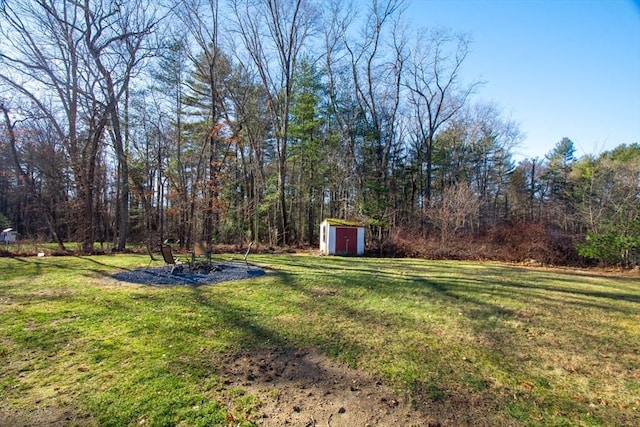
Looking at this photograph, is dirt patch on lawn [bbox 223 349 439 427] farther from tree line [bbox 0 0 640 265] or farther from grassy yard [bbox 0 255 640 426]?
tree line [bbox 0 0 640 265]

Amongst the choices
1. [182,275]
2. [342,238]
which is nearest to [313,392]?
[182,275]

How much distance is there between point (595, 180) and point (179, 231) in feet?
77.3

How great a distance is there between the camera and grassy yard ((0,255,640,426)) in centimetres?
243

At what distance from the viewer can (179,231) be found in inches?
828

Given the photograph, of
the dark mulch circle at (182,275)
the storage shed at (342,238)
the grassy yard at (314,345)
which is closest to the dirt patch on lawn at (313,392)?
the grassy yard at (314,345)

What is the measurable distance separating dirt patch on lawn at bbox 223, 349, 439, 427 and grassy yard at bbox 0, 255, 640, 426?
0.11 meters

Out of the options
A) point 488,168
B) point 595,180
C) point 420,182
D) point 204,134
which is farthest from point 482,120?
point 204,134

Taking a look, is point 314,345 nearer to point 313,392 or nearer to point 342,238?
point 313,392

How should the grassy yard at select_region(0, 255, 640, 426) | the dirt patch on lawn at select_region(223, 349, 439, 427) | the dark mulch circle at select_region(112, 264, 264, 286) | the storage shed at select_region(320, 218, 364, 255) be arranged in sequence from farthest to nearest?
the storage shed at select_region(320, 218, 364, 255)
the dark mulch circle at select_region(112, 264, 264, 286)
the grassy yard at select_region(0, 255, 640, 426)
the dirt patch on lawn at select_region(223, 349, 439, 427)

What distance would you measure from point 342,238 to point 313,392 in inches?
512

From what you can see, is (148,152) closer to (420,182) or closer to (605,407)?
(420,182)

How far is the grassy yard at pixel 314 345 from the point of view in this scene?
7.98 ft

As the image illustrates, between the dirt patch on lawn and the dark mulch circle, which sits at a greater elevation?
the dark mulch circle

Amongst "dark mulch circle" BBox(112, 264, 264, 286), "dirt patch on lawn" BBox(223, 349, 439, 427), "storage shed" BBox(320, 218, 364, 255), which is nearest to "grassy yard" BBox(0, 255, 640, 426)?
"dirt patch on lawn" BBox(223, 349, 439, 427)
